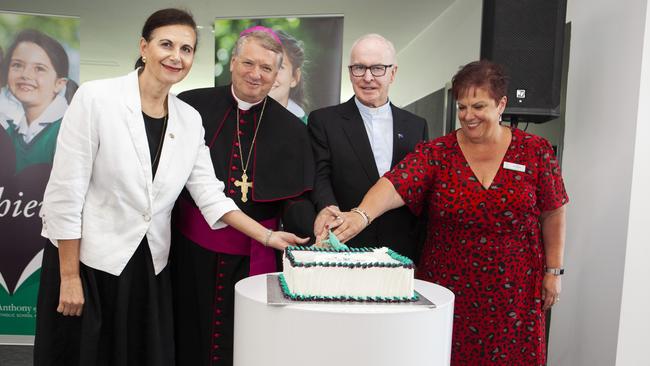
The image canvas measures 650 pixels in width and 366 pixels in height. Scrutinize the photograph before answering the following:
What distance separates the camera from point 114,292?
1.89 meters

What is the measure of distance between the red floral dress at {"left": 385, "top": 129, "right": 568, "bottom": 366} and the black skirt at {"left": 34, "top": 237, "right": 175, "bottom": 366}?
0.92 meters

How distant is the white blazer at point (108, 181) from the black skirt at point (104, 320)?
0.18 feet

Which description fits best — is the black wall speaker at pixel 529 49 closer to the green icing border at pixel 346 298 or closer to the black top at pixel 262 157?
the black top at pixel 262 157

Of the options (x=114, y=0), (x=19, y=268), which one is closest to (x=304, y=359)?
(x=19, y=268)

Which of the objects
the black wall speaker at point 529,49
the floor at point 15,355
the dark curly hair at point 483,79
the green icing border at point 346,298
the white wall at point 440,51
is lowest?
the floor at point 15,355

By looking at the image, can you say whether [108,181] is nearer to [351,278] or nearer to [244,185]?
[244,185]

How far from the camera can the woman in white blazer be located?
1.81 meters

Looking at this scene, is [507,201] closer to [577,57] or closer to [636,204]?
[636,204]

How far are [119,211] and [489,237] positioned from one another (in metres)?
1.27

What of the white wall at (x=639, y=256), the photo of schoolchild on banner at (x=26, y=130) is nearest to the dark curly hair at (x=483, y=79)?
the white wall at (x=639, y=256)

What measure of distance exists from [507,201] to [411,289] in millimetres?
824

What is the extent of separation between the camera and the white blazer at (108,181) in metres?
1.79

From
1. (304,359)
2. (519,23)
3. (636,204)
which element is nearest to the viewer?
(304,359)

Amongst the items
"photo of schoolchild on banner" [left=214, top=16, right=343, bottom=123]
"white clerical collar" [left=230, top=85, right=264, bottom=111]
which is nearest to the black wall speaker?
"white clerical collar" [left=230, top=85, right=264, bottom=111]
